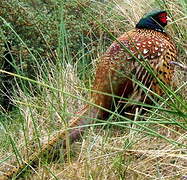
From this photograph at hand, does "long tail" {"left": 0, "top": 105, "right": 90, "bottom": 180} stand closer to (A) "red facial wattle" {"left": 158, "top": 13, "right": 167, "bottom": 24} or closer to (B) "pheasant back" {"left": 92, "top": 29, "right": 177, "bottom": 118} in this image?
(B) "pheasant back" {"left": 92, "top": 29, "right": 177, "bottom": 118}

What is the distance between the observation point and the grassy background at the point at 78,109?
216 cm

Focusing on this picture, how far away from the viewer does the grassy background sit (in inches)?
84.9

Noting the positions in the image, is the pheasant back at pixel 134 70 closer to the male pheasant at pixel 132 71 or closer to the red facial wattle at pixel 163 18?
the male pheasant at pixel 132 71

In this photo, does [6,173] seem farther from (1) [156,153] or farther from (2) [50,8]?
(2) [50,8]

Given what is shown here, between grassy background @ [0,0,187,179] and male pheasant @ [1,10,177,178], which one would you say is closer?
grassy background @ [0,0,187,179]

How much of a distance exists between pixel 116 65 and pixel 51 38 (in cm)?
245

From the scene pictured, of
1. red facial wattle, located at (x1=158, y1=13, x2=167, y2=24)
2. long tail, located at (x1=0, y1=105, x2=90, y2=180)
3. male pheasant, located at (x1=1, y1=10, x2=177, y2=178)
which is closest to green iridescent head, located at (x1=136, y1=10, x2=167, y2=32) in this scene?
red facial wattle, located at (x1=158, y1=13, x2=167, y2=24)

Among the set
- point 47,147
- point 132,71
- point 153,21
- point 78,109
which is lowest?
point 78,109

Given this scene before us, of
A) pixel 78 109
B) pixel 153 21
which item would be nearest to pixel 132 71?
pixel 153 21

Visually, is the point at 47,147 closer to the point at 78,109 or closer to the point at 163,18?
the point at 78,109

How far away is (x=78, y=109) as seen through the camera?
3428mm

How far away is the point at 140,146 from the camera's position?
8.18 ft

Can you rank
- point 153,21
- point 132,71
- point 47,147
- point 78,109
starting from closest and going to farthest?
point 47,147
point 132,71
point 153,21
point 78,109

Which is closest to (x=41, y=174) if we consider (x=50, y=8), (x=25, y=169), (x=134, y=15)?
(x=25, y=169)
